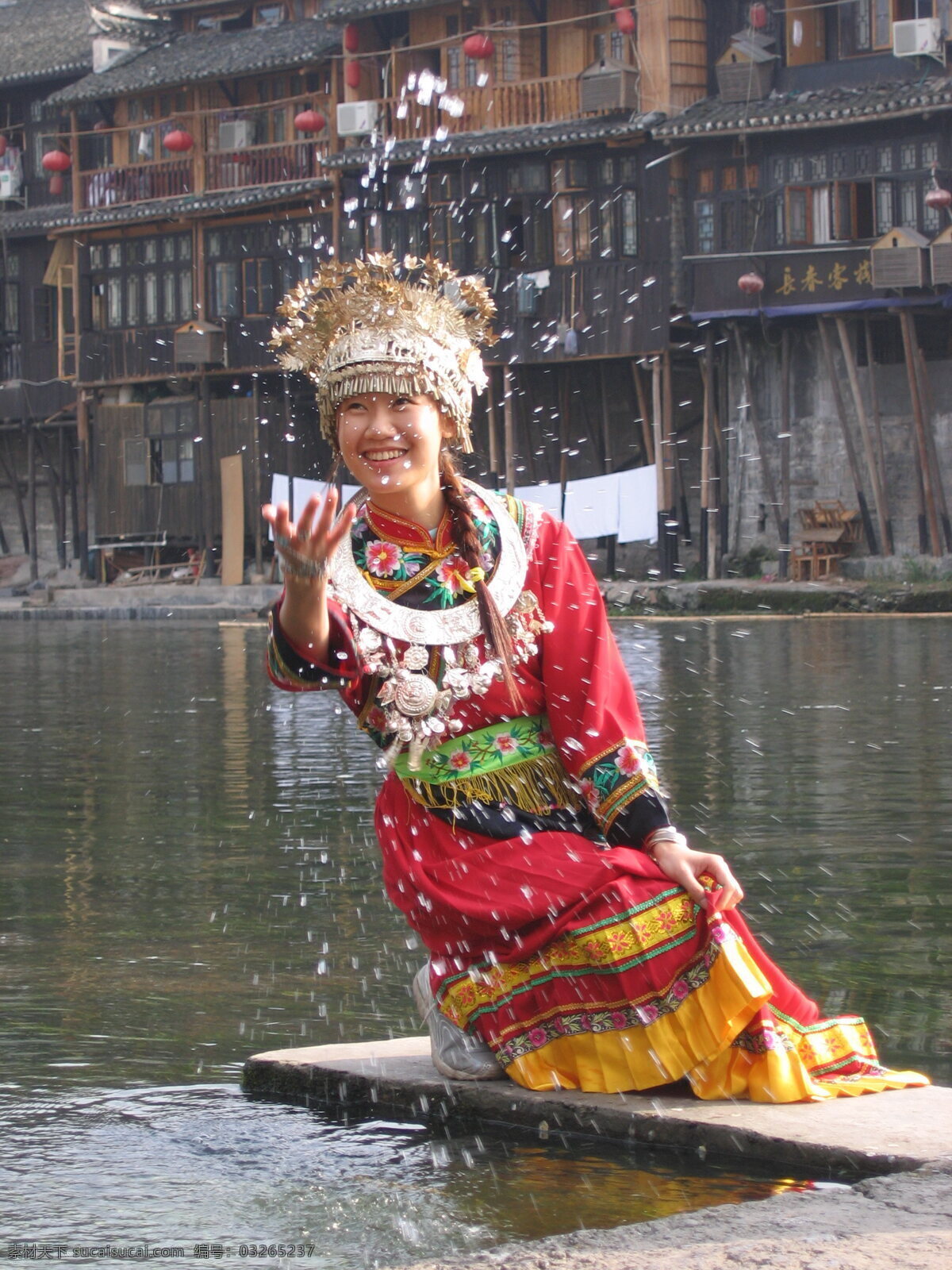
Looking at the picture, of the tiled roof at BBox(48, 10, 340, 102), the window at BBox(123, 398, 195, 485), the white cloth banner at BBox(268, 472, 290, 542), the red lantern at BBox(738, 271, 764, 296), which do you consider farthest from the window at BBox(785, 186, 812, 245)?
the window at BBox(123, 398, 195, 485)

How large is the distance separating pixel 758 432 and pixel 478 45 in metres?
6.93

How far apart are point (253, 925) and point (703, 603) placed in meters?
20.0

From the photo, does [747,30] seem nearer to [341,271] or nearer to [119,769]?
[119,769]

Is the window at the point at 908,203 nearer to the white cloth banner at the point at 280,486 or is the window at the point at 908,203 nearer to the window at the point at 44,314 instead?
the white cloth banner at the point at 280,486

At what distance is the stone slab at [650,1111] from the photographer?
11.3 ft

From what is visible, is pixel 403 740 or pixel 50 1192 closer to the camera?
pixel 50 1192

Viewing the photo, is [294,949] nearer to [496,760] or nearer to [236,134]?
[496,760]

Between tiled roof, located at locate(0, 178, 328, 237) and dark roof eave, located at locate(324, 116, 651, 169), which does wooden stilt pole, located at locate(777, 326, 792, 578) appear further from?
tiled roof, located at locate(0, 178, 328, 237)

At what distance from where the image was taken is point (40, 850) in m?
7.65

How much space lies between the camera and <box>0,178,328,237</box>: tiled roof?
103ft

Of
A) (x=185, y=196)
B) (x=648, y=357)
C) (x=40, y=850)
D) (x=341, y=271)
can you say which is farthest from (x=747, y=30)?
(x=341, y=271)

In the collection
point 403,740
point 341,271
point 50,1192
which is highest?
point 341,271

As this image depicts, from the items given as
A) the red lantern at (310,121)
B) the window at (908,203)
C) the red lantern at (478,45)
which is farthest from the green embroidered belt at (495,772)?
the red lantern at (310,121)

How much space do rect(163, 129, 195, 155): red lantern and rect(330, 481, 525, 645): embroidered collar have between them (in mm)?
29749
